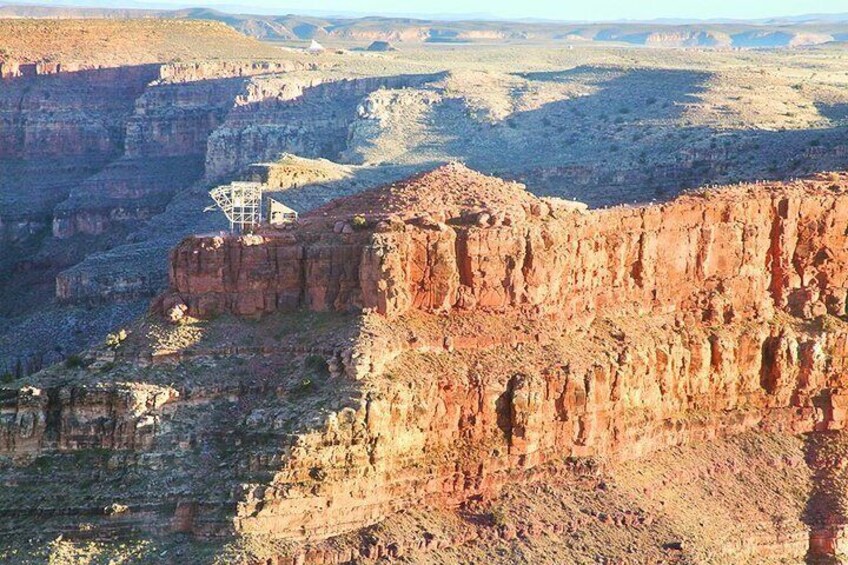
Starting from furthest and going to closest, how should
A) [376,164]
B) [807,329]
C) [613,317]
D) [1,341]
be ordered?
[376,164] < [1,341] < [807,329] < [613,317]

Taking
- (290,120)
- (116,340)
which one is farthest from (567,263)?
(290,120)

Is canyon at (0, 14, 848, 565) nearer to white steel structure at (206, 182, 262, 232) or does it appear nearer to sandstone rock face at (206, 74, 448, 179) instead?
white steel structure at (206, 182, 262, 232)

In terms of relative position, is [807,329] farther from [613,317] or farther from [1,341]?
[1,341]

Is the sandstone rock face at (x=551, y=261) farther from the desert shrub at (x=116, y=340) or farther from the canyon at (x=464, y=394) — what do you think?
the desert shrub at (x=116, y=340)

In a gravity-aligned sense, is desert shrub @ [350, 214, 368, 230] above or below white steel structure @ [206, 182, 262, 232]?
above

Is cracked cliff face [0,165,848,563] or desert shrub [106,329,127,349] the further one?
desert shrub [106,329,127,349]

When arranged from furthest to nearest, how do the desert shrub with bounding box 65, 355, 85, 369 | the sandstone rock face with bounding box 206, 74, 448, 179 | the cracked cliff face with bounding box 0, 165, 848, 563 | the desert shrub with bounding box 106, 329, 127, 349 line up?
the sandstone rock face with bounding box 206, 74, 448, 179 → the desert shrub with bounding box 106, 329, 127, 349 → the desert shrub with bounding box 65, 355, 85, 369 → the cracked cliff face with bounding box 0, 165, 848, 563

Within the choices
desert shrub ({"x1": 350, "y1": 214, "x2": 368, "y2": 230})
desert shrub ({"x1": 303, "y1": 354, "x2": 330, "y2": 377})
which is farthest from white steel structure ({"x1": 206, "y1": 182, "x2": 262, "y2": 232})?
desert shrub ({"x1": 303, "y1": 354, "x2": 330, "y2": 377})

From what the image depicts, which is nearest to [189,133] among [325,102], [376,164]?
[325,102]

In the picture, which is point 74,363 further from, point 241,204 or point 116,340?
point 241,204
